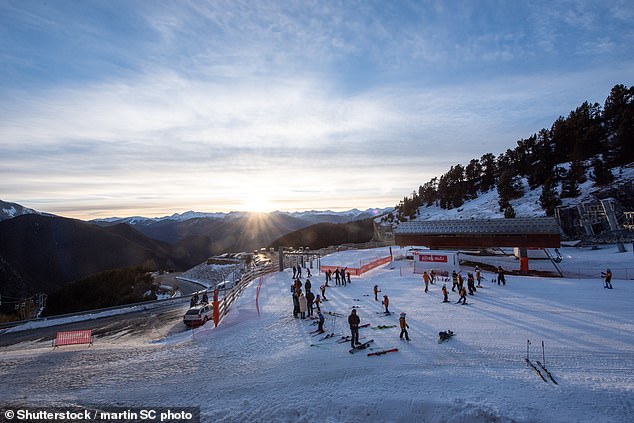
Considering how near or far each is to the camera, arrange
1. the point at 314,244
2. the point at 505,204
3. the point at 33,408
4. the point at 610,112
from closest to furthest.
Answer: the point at 33,408 → the point at 505,204 → the point at 610,112 → the point at 314,244

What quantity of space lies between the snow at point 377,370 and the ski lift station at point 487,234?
1194 centimetres

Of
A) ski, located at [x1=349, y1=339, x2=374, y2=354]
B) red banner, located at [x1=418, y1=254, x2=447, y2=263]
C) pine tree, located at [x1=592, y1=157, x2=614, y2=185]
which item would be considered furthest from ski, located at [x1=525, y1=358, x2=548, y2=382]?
pine tree, located at [x1=592, y1=157, x2=614, y2=185]

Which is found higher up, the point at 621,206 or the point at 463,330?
the point at 621,206

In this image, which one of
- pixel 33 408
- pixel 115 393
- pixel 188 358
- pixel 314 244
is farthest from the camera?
pixel 314 244

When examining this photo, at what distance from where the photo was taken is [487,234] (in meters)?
33.8

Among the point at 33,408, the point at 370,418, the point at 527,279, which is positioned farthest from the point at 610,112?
the point at 33,408

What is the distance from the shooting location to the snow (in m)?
8.60

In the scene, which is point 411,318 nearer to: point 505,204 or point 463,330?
point 463,330

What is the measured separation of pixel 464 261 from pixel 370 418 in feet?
115

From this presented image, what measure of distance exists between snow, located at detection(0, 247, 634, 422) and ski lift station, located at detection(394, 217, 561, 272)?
39.2ft

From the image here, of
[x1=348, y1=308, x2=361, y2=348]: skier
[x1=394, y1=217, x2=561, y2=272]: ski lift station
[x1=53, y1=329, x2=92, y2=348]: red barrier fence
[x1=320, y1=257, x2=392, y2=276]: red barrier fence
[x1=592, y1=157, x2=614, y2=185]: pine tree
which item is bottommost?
[x1=53, y1=329, x2=92, y2=348]: red barrier fence

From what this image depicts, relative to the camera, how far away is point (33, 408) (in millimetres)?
9578

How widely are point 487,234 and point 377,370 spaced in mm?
27909

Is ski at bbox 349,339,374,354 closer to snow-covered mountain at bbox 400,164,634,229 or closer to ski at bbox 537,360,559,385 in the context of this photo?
ski at bbox 537,360,559,385
